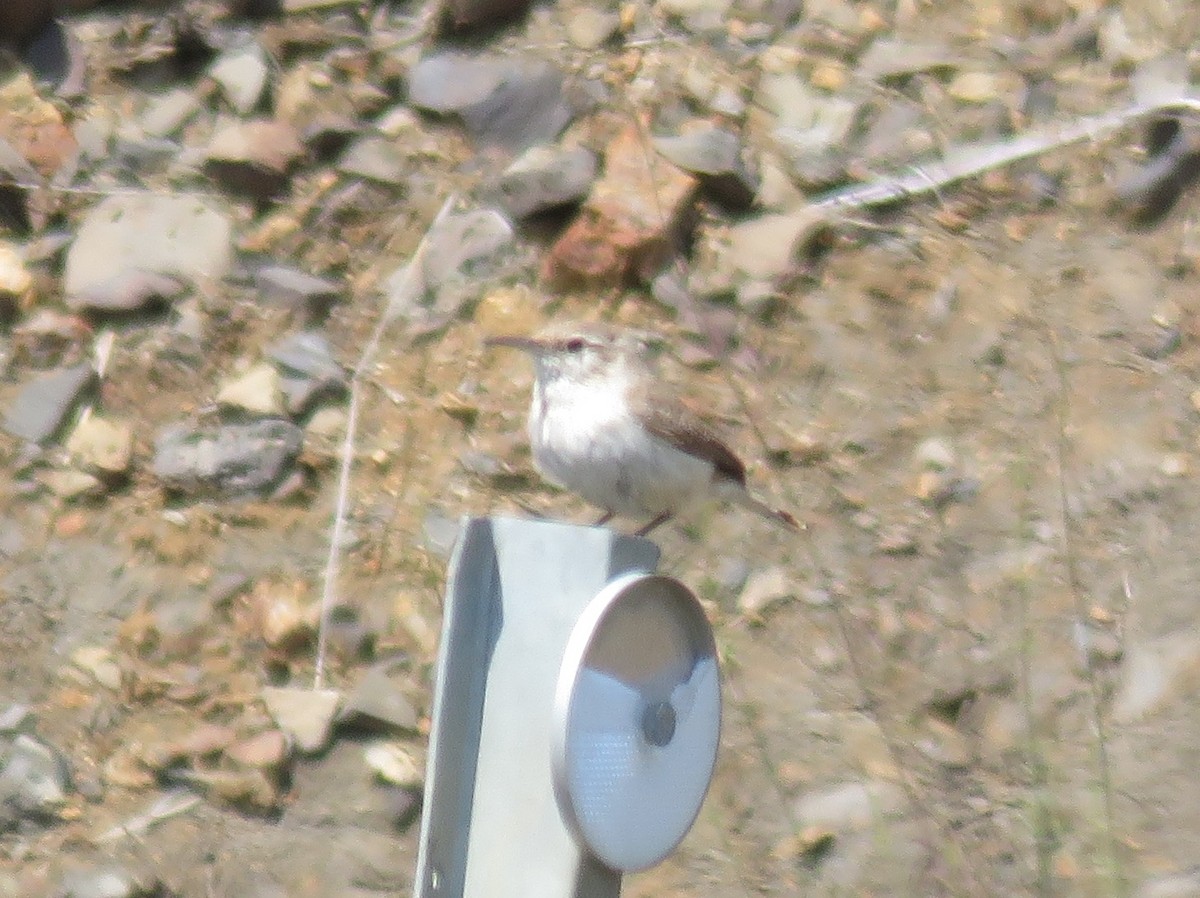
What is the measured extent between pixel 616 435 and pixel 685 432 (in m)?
0.26

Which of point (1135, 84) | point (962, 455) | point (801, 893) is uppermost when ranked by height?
point (1135, 84)

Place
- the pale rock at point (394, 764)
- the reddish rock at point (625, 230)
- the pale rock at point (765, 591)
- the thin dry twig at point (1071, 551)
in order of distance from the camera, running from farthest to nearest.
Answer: the reddish rock at point (625, 230), the pale rock at point (765, 591), the pale rock at point (394, 764), the thin dry twig at point (1071, 551)

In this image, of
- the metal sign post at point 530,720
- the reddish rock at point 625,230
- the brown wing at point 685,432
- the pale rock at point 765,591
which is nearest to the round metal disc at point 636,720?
the metal sign post at point 530,720

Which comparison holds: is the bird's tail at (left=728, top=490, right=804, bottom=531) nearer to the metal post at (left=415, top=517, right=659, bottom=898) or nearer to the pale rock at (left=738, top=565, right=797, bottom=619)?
the pale rock at (left=738, top=565, right=797, bottom=619)

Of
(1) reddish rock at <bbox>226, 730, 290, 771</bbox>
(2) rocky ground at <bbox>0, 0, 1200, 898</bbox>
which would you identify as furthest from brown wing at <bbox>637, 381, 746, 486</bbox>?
(1) reddish rock at <bbox>226, 730, 290, 771</bbox>

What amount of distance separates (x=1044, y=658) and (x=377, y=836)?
2041 millimetres

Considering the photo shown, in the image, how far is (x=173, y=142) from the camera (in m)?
6.83

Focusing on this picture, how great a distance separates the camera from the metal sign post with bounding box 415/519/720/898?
8.80 feet

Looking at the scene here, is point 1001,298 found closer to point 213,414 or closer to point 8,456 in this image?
point 213,414

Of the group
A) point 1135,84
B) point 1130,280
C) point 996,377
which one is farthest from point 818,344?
point 1135,84

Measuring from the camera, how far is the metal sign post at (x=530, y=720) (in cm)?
268

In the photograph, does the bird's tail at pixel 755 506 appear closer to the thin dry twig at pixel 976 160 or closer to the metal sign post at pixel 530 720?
the thin dry twig at pixel 976 160

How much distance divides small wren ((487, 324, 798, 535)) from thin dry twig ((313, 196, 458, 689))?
3.57 feet

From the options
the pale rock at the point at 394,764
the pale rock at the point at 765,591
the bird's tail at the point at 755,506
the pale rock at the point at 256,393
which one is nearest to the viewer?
the bird's tail at the point at 755,506
